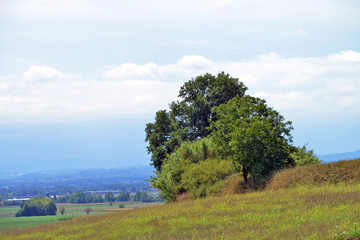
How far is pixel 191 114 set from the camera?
49.8m

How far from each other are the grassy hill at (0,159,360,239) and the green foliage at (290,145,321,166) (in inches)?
501

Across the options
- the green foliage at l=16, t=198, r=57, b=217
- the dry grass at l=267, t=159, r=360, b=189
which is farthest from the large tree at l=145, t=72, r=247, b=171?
the green foliage at l=16, t=198, r=57, b=217

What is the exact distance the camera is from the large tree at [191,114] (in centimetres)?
4897

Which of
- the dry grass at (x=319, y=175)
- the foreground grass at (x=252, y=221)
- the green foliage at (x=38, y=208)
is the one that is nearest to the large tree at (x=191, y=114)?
the dry grass at (x=319, y=175)

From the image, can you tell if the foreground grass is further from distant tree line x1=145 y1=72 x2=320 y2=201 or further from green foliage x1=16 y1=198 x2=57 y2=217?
green foliage x1=16 y1=198 x2=57 y2=217

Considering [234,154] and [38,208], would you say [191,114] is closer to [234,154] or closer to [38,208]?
[234,154]

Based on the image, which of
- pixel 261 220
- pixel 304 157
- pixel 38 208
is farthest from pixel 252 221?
pixel 38 208

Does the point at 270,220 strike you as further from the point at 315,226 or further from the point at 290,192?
the point at 290,192

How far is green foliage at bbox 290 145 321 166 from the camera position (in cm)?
3884

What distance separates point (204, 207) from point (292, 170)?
922cm

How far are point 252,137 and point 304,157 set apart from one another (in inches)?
568

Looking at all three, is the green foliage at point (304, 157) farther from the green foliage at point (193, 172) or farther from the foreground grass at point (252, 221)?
the foreground grass at point (252, 221)

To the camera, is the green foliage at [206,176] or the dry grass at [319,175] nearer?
the dry grass at [319,175]

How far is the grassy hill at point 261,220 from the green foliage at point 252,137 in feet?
13.1
